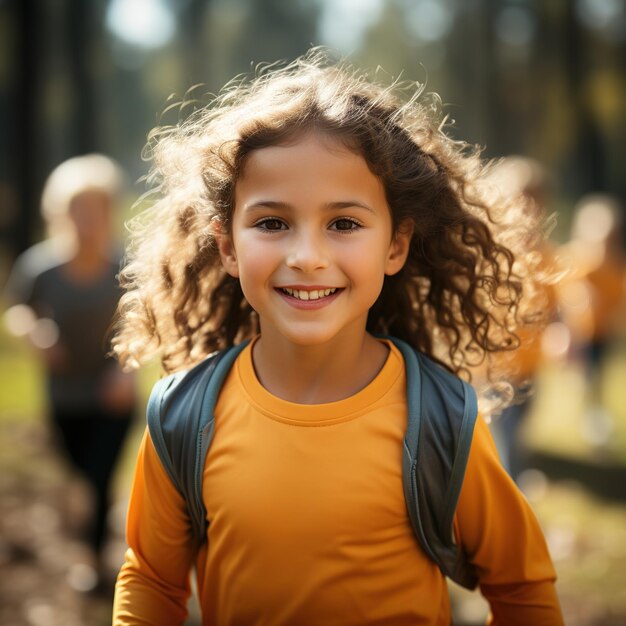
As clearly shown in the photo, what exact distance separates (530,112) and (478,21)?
144cm

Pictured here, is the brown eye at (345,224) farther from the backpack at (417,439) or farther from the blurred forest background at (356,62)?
the blurred forest background at (356,62)

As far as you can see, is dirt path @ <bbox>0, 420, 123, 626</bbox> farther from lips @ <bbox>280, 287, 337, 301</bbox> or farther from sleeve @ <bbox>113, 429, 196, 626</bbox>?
lips @ <bbox>280, 287, 337, 301</bbox>

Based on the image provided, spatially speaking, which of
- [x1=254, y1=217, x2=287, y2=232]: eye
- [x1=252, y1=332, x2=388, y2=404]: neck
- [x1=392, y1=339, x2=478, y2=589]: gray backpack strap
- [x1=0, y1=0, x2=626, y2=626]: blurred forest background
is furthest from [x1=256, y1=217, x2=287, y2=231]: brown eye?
[x1=0, y1=0, x2=626, y2=626]: blurred forest background

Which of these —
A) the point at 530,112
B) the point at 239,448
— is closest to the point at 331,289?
the point at 239,448

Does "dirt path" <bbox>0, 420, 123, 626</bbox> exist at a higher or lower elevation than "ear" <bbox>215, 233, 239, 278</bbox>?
lower

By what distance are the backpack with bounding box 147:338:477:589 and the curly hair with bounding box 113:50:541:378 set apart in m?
0.25

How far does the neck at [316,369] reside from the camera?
1.75 metres

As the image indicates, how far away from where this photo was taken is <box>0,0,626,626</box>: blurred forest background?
724cm

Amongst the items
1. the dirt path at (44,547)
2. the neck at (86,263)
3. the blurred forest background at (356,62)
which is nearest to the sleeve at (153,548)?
the dirt path at (44,547)

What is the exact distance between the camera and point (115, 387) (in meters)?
4.13

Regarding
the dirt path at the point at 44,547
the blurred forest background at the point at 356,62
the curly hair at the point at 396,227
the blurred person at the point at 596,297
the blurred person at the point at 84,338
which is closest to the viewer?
the curly hair at the point at 396,227

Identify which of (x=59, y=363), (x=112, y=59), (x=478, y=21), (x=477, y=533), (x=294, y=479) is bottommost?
(x=477, y=533)

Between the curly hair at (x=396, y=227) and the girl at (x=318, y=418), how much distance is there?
11 mm

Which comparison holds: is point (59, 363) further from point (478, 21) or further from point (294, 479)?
point (478, 21)
